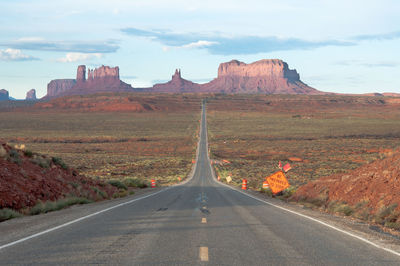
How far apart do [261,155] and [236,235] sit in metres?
73.0

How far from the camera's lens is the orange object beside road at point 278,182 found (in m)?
25.2

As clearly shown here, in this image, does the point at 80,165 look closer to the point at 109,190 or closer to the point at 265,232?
the point at 109,190

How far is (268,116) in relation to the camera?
17438 centimetres

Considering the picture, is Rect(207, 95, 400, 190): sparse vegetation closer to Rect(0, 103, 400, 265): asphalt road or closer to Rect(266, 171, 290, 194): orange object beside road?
Rect(266, 171, 290, 194): orange object beside road

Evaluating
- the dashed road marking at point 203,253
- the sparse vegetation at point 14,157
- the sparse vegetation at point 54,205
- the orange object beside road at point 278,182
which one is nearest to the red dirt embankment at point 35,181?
the sparse vegetation at point 14,157

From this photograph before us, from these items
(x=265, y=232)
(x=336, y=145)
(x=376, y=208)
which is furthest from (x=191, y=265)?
(x=336, y=145)

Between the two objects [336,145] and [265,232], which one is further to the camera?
[336,145]

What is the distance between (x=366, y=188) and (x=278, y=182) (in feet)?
28.4

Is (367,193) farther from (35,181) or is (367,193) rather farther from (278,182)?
(35,181)

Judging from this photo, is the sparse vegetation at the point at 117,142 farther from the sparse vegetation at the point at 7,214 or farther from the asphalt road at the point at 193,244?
the asphalt road at the point at 193,244

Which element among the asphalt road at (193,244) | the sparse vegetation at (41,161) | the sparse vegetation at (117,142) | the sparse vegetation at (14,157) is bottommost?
the sparse vegetation at (117,142)

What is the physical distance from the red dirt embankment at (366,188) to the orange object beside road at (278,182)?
8.47ft

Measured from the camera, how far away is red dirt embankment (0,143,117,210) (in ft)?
48.4

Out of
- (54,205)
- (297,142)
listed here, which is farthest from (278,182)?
(297,142)
